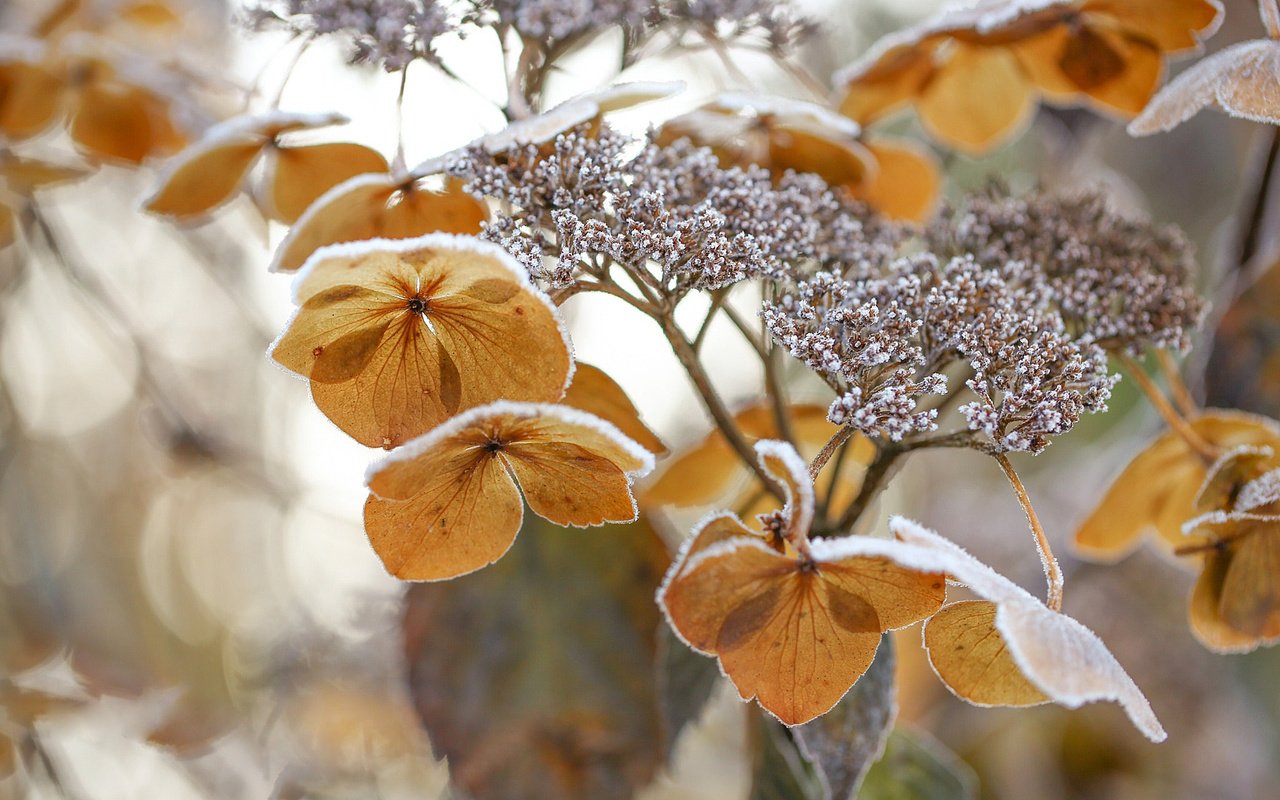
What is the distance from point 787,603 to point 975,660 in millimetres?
87

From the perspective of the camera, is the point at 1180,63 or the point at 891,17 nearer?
the point at 1180,63

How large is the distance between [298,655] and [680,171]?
0.81 meters

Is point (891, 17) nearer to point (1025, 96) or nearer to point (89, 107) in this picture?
point (1025, 96)

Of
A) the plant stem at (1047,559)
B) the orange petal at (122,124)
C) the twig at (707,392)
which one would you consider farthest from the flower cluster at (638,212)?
the orange petal at (122,124)

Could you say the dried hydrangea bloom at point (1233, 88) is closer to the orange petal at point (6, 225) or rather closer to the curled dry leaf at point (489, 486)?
the curled dry leaf at point (489, 486)

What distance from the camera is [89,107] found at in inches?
28.1

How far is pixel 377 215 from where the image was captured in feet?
1.59

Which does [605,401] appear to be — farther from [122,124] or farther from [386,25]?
[122,124]

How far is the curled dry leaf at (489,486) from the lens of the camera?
0.36 meters

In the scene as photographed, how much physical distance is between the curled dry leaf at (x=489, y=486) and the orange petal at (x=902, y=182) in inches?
13.3

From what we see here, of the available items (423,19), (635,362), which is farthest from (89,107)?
(635,362)

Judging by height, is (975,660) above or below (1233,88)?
below

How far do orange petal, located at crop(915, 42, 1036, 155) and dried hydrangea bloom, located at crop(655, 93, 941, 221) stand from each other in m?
0.06

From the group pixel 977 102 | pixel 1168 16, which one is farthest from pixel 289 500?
pixel 1168 16
